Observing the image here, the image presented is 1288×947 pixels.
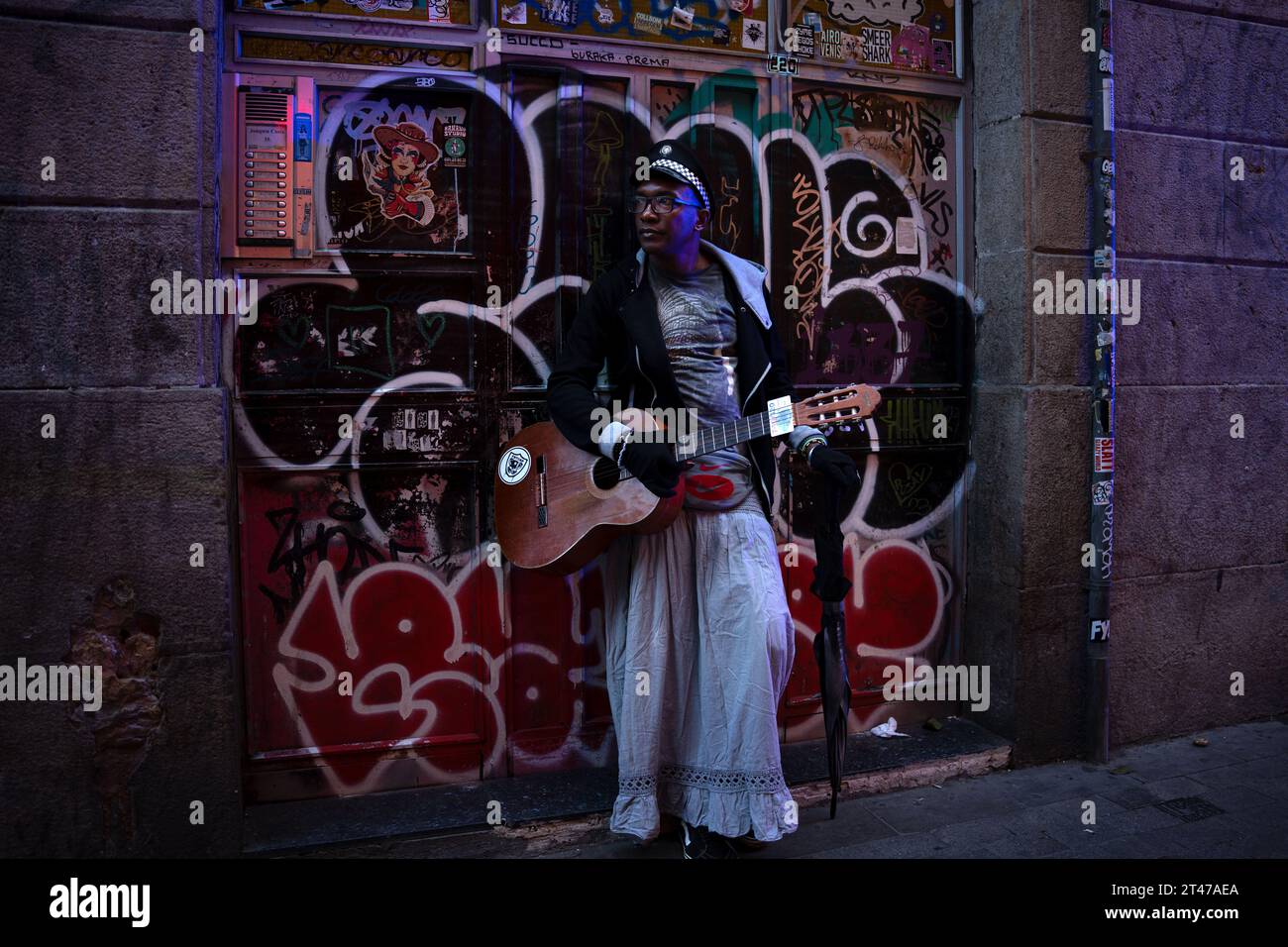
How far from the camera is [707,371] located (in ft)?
10.3

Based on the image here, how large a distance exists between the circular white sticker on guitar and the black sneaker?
128 centimetres

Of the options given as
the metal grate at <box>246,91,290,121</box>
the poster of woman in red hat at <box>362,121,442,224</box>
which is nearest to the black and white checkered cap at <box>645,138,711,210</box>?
the poster of woman in red hat at <box>362,121,442,224</box>

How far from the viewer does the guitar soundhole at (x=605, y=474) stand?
9.70ft

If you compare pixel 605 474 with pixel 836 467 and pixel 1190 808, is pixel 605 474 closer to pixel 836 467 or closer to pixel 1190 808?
pixel 836 467

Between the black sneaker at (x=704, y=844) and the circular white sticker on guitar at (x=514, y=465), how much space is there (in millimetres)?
1279

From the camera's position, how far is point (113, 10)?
291cm

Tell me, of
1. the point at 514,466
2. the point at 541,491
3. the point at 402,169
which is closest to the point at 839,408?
the point at 541,491

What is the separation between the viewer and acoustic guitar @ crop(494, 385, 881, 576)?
281 cm

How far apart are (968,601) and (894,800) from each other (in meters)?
0.99

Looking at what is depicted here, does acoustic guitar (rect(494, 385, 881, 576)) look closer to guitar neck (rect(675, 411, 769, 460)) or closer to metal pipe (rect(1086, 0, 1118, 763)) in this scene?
guitar neck (rect(675, 411, 769, 460))

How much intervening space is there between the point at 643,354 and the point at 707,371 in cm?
22

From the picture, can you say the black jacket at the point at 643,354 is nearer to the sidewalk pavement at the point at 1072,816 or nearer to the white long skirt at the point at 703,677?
the white long skirt at the point at 703,677
